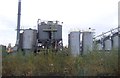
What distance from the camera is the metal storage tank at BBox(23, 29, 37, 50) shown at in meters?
29.0

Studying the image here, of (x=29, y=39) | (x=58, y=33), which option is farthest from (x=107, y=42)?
(x=29, y=39)

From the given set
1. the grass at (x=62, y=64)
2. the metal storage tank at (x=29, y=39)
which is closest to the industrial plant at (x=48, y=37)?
the metal storage tank at (x=29, y=39)

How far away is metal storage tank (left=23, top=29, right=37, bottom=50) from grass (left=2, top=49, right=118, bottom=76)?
9.47 metres

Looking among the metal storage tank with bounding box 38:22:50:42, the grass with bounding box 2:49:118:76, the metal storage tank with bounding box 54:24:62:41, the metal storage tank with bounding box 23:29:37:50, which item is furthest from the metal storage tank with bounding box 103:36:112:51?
the grass with bounding box 2:49:118:76

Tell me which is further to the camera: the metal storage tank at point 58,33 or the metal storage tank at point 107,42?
the metal storage tank at point 107,42

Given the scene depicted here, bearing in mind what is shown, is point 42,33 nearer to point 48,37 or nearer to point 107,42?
point 48,37

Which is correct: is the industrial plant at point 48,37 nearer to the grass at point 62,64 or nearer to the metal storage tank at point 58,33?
the metal storage tank at point 58,33

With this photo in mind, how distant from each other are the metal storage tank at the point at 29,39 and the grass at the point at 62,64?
9.47 meters

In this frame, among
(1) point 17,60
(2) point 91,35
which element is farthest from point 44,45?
(1) point 17,60

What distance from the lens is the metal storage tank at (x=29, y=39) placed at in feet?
95.2

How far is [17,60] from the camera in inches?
755

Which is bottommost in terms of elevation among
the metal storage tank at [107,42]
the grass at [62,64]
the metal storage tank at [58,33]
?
the grass at [62,64]

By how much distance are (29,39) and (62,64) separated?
11.7 meters

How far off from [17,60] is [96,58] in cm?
547
